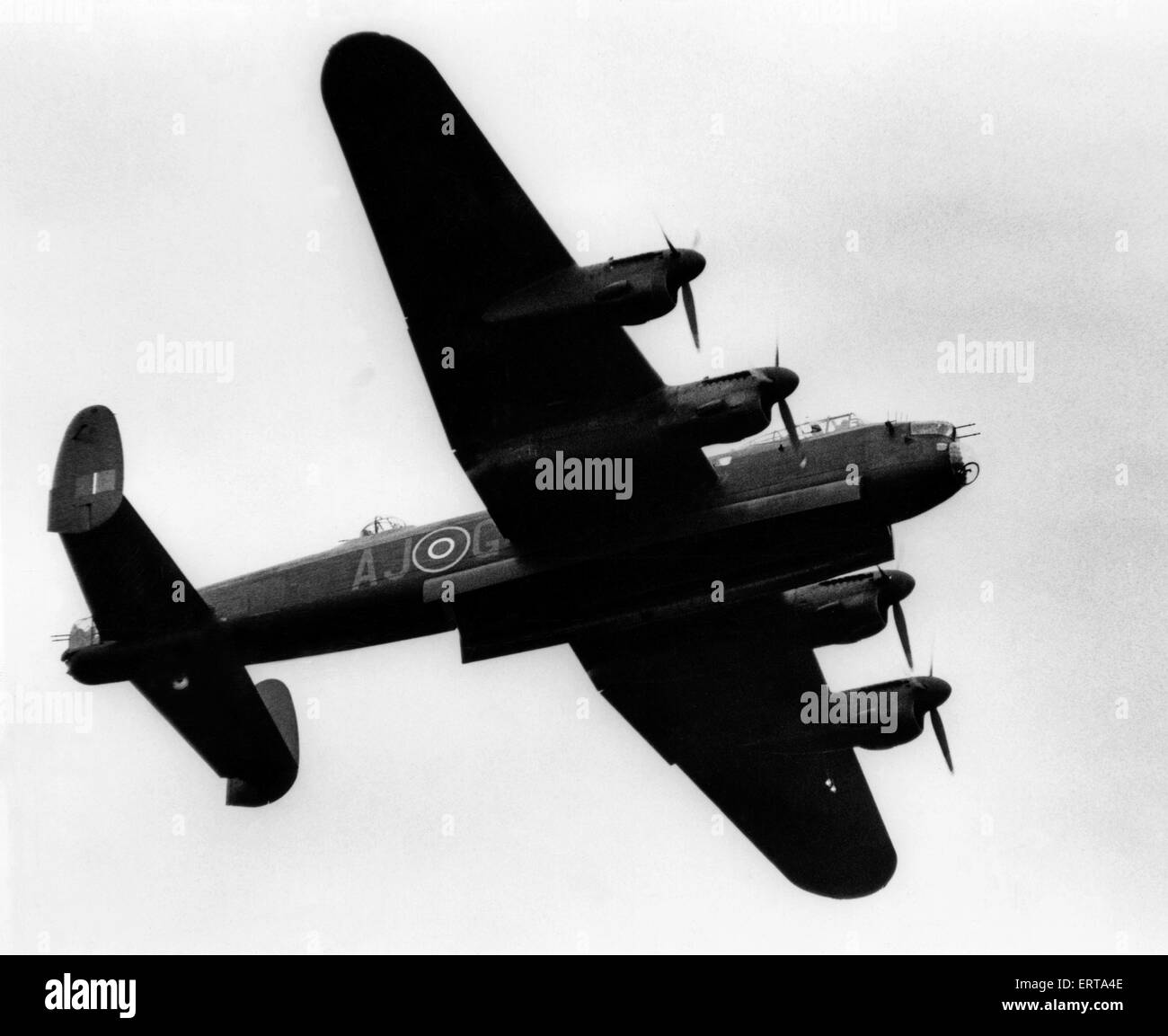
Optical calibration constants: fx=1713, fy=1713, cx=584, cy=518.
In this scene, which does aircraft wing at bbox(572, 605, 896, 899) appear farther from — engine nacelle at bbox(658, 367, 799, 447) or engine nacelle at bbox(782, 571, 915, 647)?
engine nacelle at bbox(658, 367, 799, 447)

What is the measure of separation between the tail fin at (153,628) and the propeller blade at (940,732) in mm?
9994

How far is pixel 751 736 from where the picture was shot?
2833cm

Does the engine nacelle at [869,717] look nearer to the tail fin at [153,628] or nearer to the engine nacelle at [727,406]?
the engine nacelle at [727,406]

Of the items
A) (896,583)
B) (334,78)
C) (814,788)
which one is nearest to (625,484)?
(896,583)

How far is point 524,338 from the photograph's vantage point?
23.4 meters

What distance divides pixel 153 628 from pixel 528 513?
5790 millimetres

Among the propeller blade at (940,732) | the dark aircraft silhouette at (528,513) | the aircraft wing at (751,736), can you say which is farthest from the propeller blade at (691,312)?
the propeller blade at (940,732)

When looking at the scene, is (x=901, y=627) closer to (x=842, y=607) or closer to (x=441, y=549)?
(x=842, y=607)

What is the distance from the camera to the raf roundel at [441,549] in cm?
2527

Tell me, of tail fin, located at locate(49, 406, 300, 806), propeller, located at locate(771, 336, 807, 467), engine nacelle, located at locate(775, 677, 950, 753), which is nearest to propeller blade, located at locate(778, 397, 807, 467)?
propeller, located at locate(771, 336, 807, 467)
